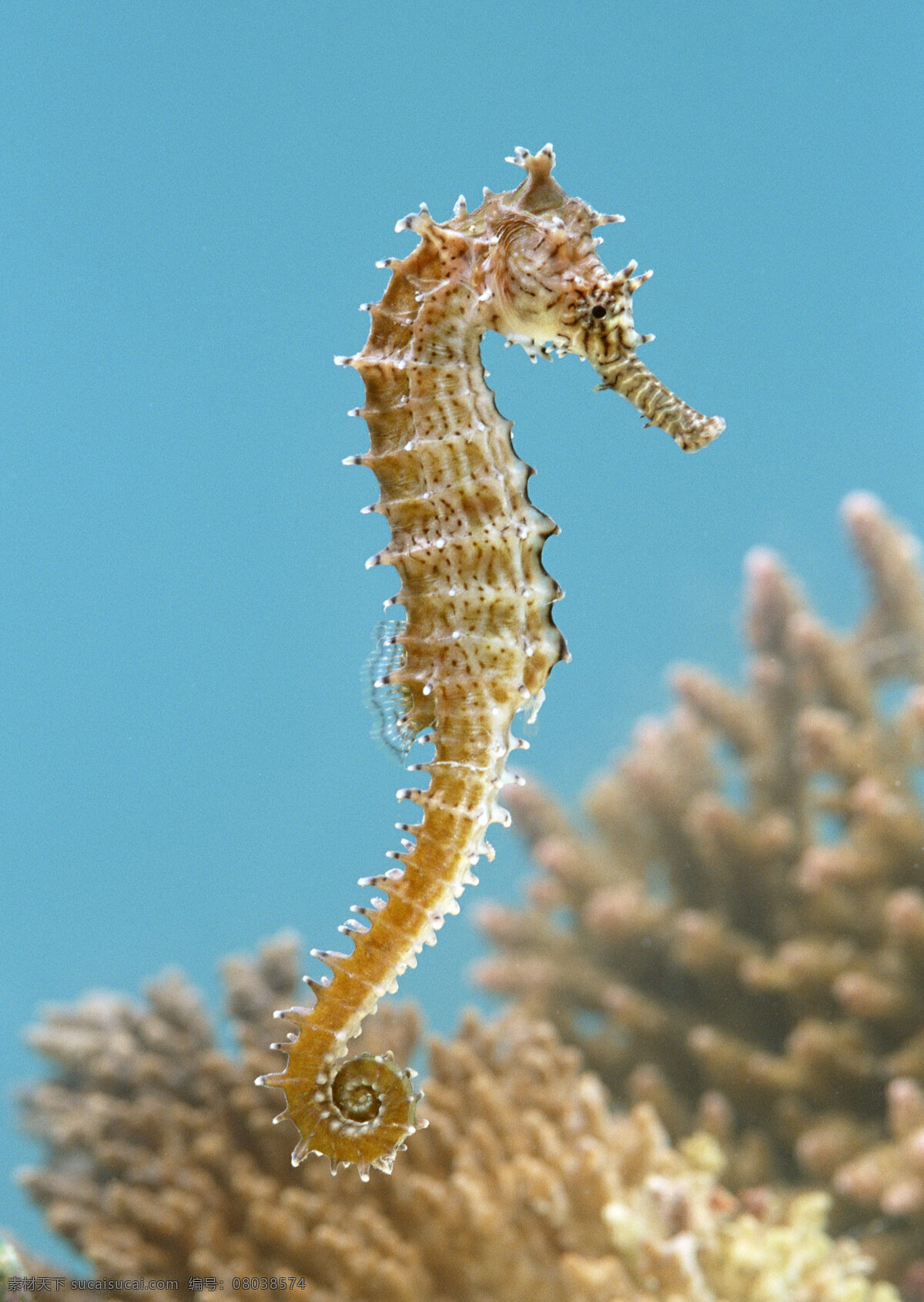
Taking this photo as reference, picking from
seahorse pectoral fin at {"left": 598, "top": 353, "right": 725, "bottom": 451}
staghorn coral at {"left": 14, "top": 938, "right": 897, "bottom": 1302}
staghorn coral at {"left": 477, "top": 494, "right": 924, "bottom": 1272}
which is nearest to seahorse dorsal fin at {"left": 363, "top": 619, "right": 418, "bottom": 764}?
seahorse pectoral fin at {"left": 598, "top": 353, "right": 725, "bottom": 451}

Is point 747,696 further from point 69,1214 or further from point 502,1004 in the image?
point 69,1214

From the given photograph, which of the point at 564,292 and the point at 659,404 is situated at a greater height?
the point at 564,292

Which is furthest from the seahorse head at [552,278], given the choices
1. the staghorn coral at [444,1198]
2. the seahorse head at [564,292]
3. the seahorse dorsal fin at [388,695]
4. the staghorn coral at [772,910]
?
the staghorn coral at [772,910]

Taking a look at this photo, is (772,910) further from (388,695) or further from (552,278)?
(552,278)

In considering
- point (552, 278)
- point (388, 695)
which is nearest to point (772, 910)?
point (388, 695)

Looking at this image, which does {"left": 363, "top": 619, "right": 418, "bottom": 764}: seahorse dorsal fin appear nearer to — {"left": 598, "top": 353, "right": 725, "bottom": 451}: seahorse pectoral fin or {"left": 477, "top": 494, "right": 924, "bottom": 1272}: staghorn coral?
{"left": 598, "top": 353, "right": 725, "bottom": 451}: seahorse pectoral fin

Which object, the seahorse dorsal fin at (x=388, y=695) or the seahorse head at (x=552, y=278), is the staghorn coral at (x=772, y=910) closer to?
the seahorse dorsal fin at (x=388, y=695)
